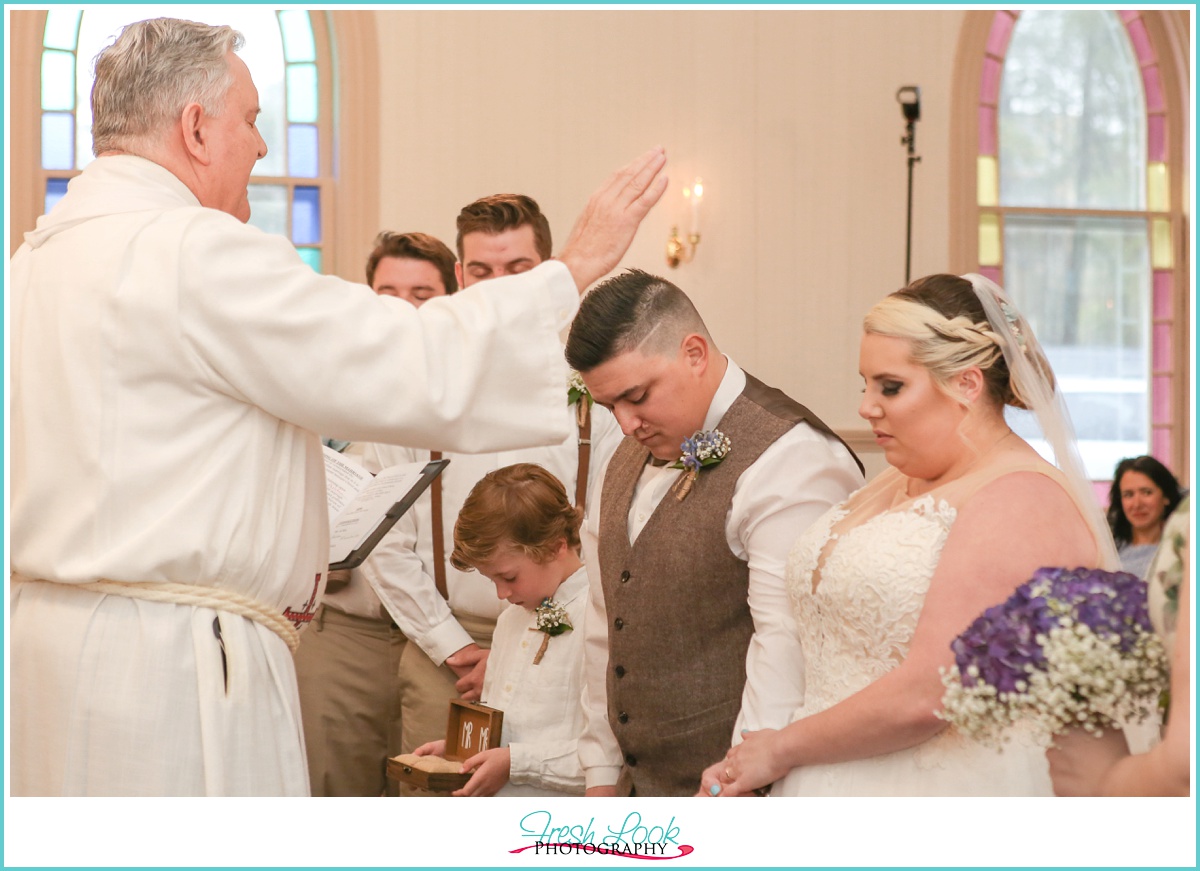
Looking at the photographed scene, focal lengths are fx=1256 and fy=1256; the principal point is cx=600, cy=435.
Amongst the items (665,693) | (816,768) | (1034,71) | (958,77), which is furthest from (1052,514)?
(1034,71)

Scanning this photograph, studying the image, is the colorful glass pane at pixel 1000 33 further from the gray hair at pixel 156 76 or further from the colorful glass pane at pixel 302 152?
the gray hair at pixel 156 76

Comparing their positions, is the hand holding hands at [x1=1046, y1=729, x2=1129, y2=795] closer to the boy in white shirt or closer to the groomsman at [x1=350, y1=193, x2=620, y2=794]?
the boy in white shirt

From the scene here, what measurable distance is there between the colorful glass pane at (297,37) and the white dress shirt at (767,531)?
5454 mm

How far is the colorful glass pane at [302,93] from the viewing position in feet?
24.6

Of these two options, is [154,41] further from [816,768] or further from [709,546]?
[816,768]


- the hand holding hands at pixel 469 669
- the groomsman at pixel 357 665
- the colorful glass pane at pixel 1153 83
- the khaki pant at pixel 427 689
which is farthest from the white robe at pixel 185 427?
the colorful glass pane at pixel 1153 83

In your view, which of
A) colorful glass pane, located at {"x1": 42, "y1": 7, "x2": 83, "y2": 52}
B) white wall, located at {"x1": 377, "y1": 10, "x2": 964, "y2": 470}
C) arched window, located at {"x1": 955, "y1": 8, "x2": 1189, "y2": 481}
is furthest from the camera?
arched window, located at {"x1": 955, "y1": 8, "x2": 1189, "y2": 481}

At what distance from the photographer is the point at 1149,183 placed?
339 inches

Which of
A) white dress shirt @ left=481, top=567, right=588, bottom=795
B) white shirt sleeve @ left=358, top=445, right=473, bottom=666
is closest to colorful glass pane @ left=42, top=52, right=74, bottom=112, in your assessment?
white shirt sleeve @ left=358, top=445, right=473, bottom=666

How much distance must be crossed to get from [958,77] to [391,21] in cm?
358

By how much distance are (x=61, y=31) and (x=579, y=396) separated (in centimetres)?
521

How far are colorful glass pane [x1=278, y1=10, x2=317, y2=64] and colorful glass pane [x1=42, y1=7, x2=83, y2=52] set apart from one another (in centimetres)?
116

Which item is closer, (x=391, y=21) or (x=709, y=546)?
(x=709, y=546)

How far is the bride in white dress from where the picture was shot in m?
2.18
